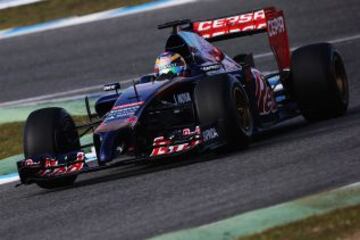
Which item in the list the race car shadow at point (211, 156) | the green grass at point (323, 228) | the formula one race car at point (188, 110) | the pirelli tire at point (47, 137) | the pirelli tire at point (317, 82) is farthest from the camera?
the pirelli tire at point (317, 82)

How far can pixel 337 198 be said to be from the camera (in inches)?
304

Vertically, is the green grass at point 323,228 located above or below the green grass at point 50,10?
below

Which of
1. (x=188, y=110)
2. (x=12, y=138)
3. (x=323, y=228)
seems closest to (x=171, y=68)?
(x=188, y=110)

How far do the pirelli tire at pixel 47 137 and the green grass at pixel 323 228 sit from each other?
10.7 feet

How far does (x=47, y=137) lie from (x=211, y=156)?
4.85 ft

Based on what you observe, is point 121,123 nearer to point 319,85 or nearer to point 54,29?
point 319,85

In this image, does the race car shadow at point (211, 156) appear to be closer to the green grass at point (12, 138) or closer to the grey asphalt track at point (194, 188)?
the grey asphalt track at point (194, 188)

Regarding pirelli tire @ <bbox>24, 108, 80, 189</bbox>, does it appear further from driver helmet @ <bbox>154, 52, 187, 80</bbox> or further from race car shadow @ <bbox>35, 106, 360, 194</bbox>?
driver helmet @ <bbox>154, 52, 187, 80</bbox>

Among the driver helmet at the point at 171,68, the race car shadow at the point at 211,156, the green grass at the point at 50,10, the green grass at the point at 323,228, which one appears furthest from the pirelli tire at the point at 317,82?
the green grass at the point at 50,10

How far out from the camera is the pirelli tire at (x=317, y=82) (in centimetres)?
1120

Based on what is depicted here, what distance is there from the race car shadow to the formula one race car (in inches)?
5.2

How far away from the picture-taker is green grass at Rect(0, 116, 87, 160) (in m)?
12.7

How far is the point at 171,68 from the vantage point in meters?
10.8

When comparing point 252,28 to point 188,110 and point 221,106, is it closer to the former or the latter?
point 188,110
